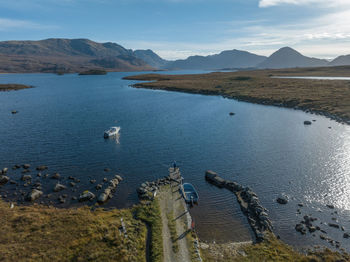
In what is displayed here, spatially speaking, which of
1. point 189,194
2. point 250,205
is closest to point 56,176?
point 189,194

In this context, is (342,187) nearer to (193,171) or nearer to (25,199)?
(193,171)

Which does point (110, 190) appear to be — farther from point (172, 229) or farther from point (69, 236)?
point (172, 229)

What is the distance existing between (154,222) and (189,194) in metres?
9.87

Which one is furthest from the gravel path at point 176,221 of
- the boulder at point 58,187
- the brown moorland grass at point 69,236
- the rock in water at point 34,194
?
the rock in water at point 34,194

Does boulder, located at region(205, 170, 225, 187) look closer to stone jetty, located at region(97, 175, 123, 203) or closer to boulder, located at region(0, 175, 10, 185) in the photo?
stone jetty, located at region(97, 175, 123, 203)

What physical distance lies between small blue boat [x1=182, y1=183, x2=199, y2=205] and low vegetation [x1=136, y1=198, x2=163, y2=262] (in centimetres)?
517

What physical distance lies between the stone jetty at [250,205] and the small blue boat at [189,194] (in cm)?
673

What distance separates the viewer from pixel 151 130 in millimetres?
78812

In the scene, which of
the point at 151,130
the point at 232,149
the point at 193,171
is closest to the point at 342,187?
the point at 232,149

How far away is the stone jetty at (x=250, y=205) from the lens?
3172 cm

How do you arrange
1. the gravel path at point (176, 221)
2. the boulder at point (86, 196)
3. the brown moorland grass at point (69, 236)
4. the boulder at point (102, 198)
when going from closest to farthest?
1. the brown moorland grass at point (69, 236)
2. the gravel path at point (176, 221)
3. the boulder at point (102, 198)
4. the boulder at point (86, 196)

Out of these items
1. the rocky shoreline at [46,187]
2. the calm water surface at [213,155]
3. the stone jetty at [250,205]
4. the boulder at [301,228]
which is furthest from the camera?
the rocky shoreline at [46,187]

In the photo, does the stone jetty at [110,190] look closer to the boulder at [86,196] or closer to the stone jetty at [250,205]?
the boulder at [86,196]

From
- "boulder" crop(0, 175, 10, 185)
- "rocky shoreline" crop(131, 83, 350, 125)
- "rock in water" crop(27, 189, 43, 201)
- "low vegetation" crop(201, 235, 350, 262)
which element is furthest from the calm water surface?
"rocky shoreline" crop(131, 83, 350, 125)
